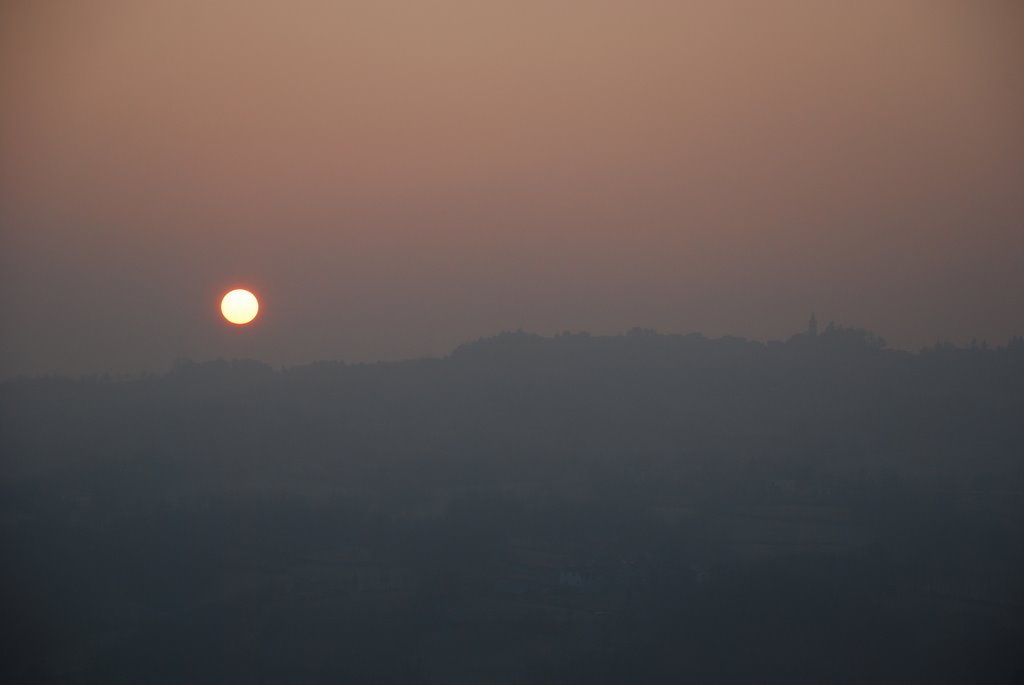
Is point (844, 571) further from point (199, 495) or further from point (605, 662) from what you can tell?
point (199, 495)

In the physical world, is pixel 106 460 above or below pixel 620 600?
above

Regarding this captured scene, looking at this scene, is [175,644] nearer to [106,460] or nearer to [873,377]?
[106,460]

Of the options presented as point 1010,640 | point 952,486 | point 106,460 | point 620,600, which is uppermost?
point 106,460

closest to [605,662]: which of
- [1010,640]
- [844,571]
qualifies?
[844,571]

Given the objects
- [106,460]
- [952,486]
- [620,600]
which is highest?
[106,460]

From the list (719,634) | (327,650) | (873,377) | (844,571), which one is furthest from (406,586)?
(873,377)

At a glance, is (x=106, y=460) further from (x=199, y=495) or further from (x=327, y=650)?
(x=327, y=650)

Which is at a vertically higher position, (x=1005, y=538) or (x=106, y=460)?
(x=106, y=460)

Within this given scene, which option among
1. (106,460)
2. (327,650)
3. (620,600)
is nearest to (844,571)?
(620,600)
